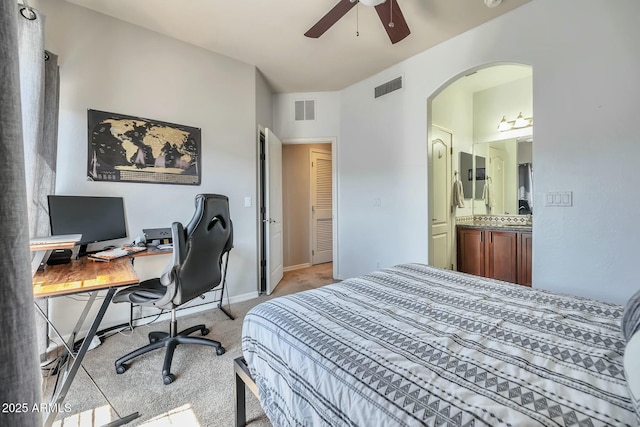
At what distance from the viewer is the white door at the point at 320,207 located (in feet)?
16.8

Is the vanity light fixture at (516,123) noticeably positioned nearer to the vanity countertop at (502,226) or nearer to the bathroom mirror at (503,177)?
the bathroom mirror at (503,177)

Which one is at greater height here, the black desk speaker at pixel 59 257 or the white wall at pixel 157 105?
the white wall at pixel 157 105

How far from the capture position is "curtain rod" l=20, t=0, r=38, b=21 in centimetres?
174

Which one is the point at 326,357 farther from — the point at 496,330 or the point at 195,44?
the point at 195,44

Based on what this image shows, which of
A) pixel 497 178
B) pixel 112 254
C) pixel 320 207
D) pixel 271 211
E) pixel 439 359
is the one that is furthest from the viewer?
pixel 320 207

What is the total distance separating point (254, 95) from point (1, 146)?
10.7 feet

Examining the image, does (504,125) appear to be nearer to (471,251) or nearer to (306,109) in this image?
(471,251)

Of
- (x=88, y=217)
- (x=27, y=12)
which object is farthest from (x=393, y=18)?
(x=88, y=217)

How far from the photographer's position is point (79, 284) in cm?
132

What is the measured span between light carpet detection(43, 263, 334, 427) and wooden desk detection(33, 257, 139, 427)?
133 millimetres

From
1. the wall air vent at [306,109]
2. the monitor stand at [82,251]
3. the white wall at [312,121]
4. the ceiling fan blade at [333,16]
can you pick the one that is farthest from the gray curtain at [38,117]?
the wall air vent at [306,109]

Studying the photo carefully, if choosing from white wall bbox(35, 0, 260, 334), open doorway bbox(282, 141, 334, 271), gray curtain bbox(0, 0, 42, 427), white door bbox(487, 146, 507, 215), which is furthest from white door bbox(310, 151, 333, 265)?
gray curtain bbox(0, 0, 42, 427)

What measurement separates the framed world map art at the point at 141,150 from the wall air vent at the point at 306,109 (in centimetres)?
166

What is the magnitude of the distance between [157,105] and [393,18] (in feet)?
7.39
